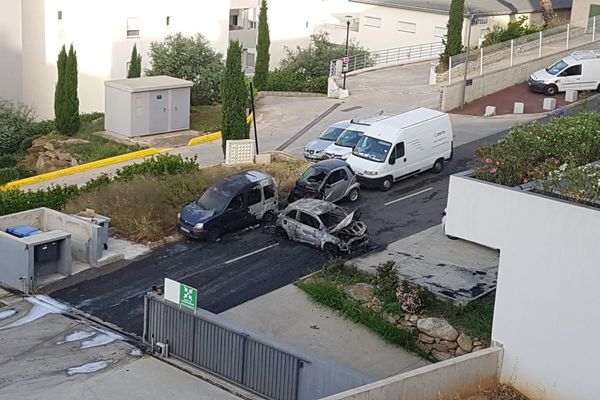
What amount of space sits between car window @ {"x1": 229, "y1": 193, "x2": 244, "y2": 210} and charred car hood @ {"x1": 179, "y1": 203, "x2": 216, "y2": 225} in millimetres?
513

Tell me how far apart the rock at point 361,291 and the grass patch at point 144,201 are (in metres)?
5.59

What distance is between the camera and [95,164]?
105 feet

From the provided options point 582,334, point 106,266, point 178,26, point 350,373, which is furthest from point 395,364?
point 178,26

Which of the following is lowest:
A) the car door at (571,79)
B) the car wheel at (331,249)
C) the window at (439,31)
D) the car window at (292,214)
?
the car wheel at (331,249)

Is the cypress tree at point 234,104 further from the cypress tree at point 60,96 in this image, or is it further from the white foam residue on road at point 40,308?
the white foam residue on road at point 40,308

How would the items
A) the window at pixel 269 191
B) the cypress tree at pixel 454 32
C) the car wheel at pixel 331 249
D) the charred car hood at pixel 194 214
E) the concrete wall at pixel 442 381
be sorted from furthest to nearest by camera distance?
the cypress tree at pixel 454 32 → the window at pixel 269 191 → the charred car hood at pixel 194 214 → the car wheel at pixel 331 249 → the concrete wall at pixel 442 381

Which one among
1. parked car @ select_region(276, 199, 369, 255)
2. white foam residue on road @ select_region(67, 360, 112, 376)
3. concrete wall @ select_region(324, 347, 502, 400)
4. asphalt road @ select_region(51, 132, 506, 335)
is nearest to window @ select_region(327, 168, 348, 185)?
asphalt road @ select_region(51, 132, 506, 335)

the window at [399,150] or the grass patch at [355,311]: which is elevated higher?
the window at [399,150]

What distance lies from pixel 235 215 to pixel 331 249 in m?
2.77

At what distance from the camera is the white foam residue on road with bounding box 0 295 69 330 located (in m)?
20.2

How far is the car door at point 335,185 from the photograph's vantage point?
2616 centimetres

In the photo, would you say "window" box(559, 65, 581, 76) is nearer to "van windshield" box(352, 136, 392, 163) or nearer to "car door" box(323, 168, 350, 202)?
"van windshield" box(352, 136, 392, 163)

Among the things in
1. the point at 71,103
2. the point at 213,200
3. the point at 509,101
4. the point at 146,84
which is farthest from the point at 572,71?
the point at 71,103

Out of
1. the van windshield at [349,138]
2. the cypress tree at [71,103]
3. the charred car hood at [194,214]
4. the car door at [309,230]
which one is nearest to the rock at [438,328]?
the car door at [309,230]
